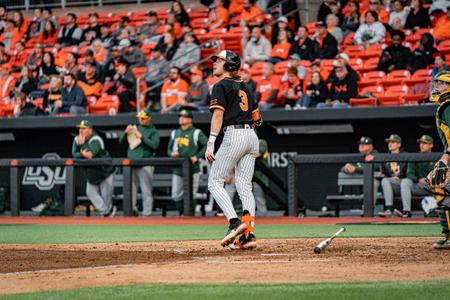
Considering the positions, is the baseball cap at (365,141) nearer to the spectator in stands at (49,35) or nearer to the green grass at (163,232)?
the green grass at (163,232)

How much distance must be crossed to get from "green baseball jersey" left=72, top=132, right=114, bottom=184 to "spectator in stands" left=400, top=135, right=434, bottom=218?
561 cm

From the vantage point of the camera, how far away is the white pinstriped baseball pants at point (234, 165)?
9148 millimetres

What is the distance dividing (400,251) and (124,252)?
271 cm

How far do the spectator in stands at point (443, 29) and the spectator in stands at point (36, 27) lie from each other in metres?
10.8

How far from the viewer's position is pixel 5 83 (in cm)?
2145

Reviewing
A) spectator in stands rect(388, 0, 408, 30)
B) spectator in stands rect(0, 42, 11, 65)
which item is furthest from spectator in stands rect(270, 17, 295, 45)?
spectator in stands rect(0, 42, 11, 65)

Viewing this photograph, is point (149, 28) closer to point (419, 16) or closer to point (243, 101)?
point (419, 16)

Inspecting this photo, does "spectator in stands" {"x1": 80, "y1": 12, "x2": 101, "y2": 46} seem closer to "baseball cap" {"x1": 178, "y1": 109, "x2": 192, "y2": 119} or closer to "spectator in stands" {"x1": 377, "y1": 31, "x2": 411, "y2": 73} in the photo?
"baseball cap" {"x1": 178, "y1": 109, "x2": 192, "y2": 119}

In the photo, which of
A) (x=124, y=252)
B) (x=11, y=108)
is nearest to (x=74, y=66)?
(x=11, y=108)

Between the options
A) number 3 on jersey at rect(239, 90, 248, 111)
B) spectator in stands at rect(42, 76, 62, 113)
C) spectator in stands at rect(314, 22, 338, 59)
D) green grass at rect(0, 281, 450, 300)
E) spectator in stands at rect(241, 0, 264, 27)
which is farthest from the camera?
spectator in stands at rect(241, 0, 264, 27)

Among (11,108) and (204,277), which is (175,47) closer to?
(11,108)

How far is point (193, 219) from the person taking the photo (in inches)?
621

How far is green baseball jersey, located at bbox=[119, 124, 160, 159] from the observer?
17094 mm

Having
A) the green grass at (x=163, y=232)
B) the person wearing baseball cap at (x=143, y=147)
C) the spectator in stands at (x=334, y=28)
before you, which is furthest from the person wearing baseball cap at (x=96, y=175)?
the spectator in stands at (x=334, y=28)
